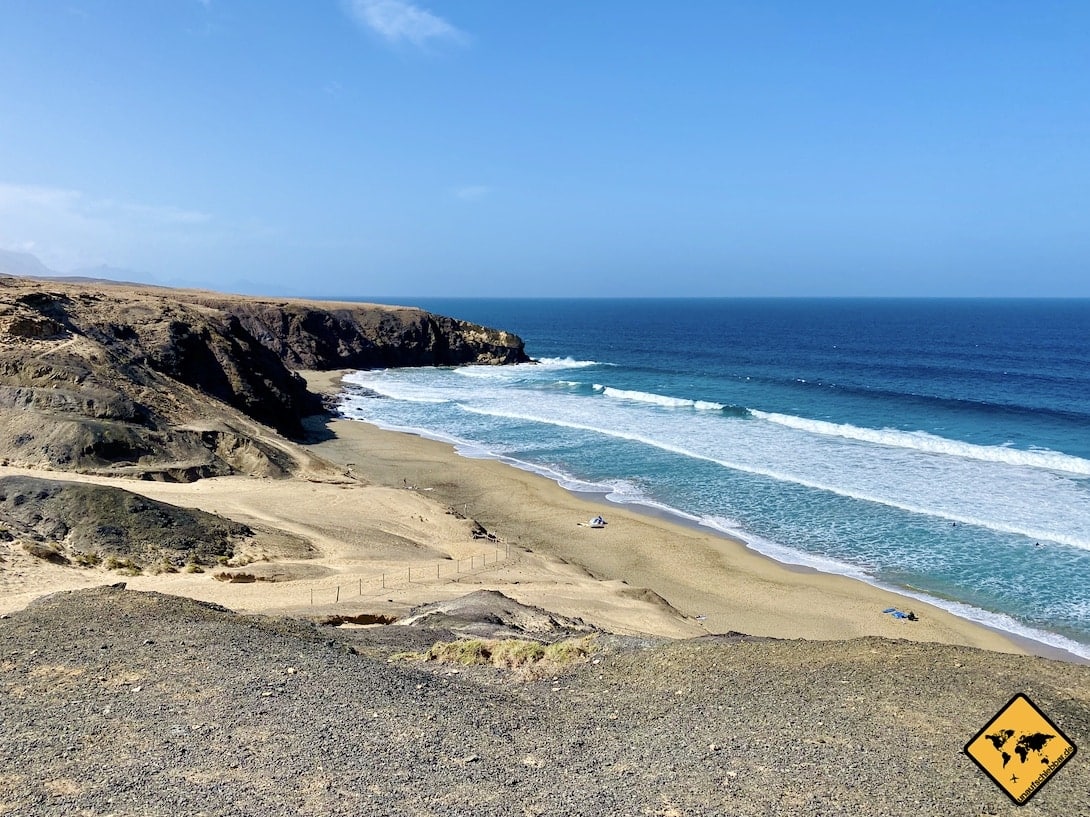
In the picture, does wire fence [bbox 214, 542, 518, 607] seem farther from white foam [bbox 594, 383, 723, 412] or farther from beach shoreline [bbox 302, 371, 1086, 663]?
white foam [bbox 594, 383, 723, 412]

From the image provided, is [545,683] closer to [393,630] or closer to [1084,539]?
[393,630]

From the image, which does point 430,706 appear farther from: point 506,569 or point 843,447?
point 843,447

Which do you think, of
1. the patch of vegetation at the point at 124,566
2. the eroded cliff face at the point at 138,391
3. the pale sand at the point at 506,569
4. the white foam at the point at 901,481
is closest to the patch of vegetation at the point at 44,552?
the pale sand at the point at 506,569

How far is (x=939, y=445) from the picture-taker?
150 ft

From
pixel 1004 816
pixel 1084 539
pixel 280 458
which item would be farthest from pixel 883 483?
pixel 1004 816

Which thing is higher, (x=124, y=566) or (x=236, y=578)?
(x=124, y=566)

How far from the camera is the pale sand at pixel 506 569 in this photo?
20.5 meters

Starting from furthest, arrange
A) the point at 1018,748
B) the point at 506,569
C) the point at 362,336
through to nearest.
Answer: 1. the point at 362,336
2. the point at 506,569
3. the point at 1018,748

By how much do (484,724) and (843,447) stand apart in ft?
131

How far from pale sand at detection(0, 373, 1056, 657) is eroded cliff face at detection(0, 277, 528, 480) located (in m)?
2.34

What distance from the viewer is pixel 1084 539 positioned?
29.7 metres

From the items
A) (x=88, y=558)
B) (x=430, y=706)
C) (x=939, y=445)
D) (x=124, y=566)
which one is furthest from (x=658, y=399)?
(x=430, y=706)

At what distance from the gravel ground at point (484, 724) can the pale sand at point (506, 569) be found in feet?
17.6

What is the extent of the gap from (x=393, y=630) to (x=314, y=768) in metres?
7.06
